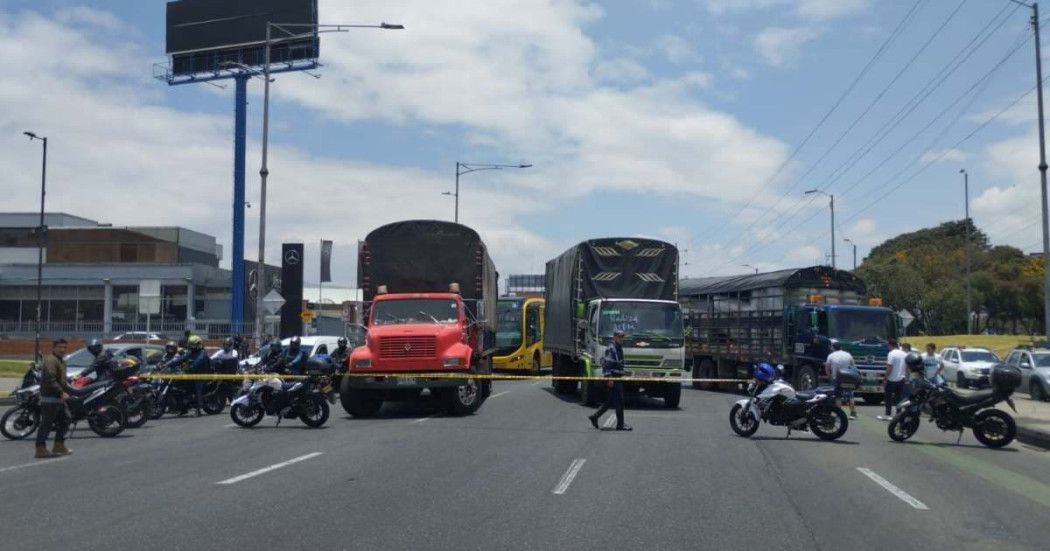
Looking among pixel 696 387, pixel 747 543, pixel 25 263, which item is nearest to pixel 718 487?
pixel 747 543

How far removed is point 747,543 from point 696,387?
94.4 ft

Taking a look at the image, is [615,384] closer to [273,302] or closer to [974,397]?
[974,397]

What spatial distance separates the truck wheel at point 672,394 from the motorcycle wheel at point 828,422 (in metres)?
6.96

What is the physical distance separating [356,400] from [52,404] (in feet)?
23.1

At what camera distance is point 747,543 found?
27.0ft

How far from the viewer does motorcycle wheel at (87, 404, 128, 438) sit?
16656 mm

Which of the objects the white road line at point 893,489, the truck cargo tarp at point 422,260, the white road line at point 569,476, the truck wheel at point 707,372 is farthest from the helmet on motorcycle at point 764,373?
the truck wheel at point 707,372

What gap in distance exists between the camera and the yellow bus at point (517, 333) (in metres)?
39.1

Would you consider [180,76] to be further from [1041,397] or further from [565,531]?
[565,531]

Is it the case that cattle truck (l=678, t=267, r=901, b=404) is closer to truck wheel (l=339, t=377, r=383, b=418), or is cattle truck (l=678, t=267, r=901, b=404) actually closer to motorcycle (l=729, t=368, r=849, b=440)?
motorcycle (l=729, t=368, r=849, b=440)

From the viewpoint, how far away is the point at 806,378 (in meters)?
27.1

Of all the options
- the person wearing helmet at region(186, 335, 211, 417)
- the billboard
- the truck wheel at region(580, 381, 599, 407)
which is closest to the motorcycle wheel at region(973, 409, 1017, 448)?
the truck wheel at region(580, 381, 599, 407)

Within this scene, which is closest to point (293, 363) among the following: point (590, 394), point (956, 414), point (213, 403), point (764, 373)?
point (213, 403)

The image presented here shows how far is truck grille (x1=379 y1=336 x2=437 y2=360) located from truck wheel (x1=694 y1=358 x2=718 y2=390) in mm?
17551
